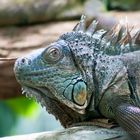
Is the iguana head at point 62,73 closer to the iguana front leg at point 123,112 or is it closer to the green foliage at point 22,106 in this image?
the iguana front leg at point 123,112

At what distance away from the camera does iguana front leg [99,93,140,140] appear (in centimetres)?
306

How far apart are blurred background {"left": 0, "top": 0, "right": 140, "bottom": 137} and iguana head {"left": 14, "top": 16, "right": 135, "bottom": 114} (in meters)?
1.69

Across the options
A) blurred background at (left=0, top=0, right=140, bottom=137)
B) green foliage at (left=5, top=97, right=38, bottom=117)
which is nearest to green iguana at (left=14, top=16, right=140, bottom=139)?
blurred background at (left=0, top=0, right=140, bottom=137)

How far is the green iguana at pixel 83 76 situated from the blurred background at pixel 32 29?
5.58 ft

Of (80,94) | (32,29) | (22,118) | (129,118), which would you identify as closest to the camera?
(129,118)

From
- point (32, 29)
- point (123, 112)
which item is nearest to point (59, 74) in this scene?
point (123, 112)

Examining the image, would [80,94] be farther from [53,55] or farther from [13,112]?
[13,112]

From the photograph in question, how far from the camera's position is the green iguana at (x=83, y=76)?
328cm

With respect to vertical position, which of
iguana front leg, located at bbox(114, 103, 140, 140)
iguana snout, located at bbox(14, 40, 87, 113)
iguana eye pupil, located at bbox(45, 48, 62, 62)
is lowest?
iguana front leg, located at bbox(114, 103, 140, 140)

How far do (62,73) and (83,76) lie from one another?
147 millimetres

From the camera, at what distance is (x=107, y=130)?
3.22 meters

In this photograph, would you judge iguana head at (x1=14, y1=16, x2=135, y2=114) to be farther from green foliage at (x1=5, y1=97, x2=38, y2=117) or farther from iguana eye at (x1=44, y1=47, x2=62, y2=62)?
green foliage at (x1=5, y1=97, x2=38, y2=117)

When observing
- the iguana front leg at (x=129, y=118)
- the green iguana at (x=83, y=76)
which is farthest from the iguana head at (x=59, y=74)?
the iguana front leg at (x=129, y=118)

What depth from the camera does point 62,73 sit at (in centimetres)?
334
